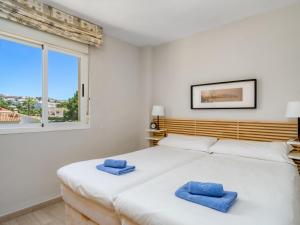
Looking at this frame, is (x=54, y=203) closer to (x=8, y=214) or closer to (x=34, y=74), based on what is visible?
(x=8, y=214)

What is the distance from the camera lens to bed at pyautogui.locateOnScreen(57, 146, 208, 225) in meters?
1.39

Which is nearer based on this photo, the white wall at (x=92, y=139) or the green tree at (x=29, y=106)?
the white wall at (x=92, y=139)

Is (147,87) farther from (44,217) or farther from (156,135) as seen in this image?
(44,217)

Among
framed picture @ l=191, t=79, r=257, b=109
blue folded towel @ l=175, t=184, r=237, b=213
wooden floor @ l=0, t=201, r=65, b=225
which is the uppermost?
framed picture @ l=191, t=79, r=257, b=109

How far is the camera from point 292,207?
45.6 inches

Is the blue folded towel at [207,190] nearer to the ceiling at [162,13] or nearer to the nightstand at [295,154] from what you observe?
the nightstand at [295,154]

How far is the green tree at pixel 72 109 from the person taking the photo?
286cm

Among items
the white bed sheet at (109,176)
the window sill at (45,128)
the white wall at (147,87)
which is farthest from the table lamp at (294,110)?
the window sill at (45,128)

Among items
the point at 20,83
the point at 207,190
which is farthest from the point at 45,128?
the point at 207,190

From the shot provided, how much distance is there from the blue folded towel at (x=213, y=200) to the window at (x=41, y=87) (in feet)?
6.78

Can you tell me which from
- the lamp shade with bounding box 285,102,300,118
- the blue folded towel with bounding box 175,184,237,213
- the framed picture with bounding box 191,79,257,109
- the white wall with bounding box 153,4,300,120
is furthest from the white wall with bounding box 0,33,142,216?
the lamp shade with bounding box 285,102,300,118

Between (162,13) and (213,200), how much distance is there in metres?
A: 2.38

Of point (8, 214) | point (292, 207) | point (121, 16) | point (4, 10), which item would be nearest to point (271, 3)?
point (121, 16)

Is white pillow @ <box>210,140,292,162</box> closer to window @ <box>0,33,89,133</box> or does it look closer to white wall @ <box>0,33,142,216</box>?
white wall @ <box>0,33,142,216</box>
